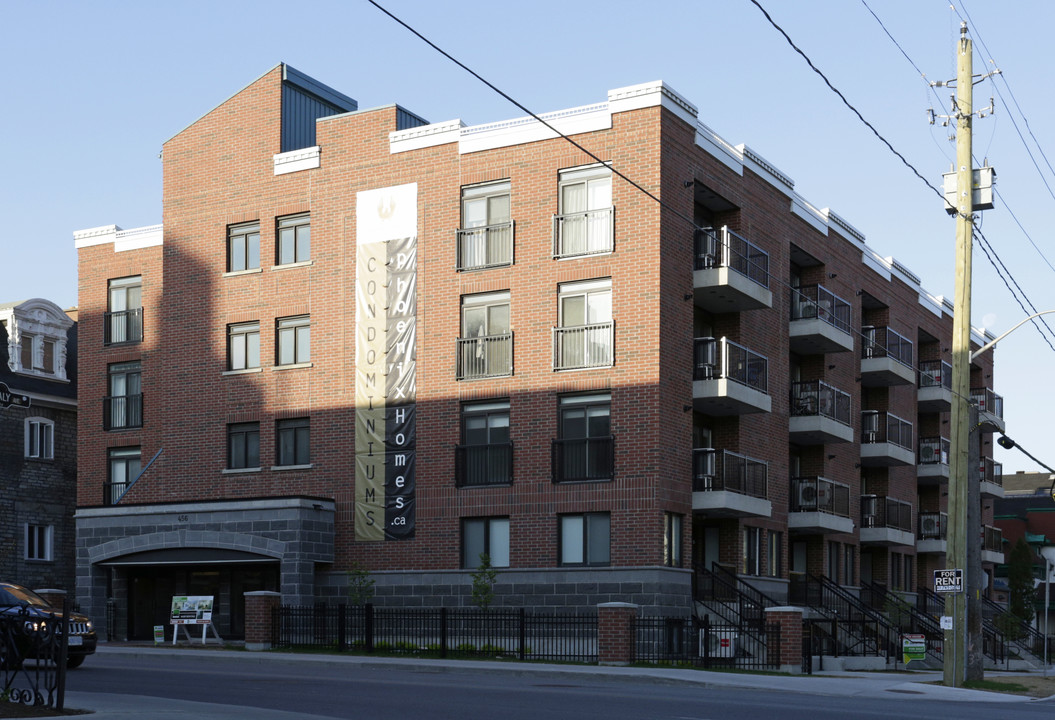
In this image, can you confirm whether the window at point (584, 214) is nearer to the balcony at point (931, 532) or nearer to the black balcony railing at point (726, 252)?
the black balcony railing at point (726, 252)

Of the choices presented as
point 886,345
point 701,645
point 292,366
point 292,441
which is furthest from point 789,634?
point 886,345

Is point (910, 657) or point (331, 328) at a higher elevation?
point (331, 328)

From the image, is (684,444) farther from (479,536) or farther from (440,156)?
(440,156)

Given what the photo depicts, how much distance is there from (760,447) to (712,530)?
3151mm

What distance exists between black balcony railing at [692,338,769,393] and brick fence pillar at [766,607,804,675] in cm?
729

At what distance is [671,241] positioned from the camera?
118 ft

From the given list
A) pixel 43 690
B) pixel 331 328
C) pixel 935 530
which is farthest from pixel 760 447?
pixel 43 690

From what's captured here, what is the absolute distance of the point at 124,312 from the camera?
44875 mm

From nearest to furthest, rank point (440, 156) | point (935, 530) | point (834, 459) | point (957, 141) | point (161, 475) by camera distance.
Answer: point (957, 141) → point (440, 156) → point (161, 475) → point (834, 459) → point (935, 530)

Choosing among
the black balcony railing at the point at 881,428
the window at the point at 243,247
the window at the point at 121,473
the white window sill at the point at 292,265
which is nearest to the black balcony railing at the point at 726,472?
the black balcony railing at the point at 881,428

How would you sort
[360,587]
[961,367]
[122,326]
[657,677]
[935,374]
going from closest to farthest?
[657,677] < [961,367] < [360,587] < [122,326] < [935,374]

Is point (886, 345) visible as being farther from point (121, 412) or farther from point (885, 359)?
point (121, 412)

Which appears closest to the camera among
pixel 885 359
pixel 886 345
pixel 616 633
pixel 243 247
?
pixel 616 633

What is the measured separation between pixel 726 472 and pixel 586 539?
4.71 meters
